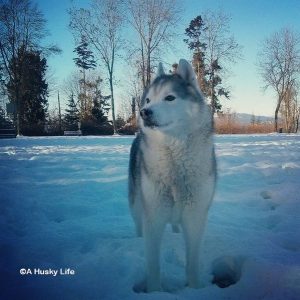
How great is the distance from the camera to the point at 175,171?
5.01ft

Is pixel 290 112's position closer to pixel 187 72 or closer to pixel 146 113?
pixel 187 72

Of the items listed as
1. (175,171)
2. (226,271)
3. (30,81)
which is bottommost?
(226,271)

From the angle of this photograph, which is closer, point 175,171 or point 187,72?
point 175,171

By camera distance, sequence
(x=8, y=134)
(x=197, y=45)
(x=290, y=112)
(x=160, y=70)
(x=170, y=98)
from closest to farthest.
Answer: (x=170, y=98)
(x=160, y=70)
(x=197, y=45)
(x=8, y=134)
(x=290, y=112)

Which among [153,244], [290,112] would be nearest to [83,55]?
[153,244]

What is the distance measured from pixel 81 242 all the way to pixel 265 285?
1.11 meters

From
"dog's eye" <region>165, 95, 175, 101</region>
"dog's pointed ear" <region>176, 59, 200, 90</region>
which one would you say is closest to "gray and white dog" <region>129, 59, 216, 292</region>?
"dog's eye" <region>165, 95, 175, 101</region>

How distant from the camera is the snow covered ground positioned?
4.31 feet

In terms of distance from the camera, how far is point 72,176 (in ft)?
12.4

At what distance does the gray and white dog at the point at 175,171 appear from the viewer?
58.5 inches

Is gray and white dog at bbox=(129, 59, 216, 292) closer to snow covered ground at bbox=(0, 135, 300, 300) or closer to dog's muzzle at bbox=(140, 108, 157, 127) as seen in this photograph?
dog's muzzle at bbox=(140, 108, 157, 127)

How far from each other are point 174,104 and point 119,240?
93cm

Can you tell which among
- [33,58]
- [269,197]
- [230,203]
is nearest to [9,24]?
[33,58]

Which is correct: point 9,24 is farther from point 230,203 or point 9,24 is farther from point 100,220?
point 230,203
